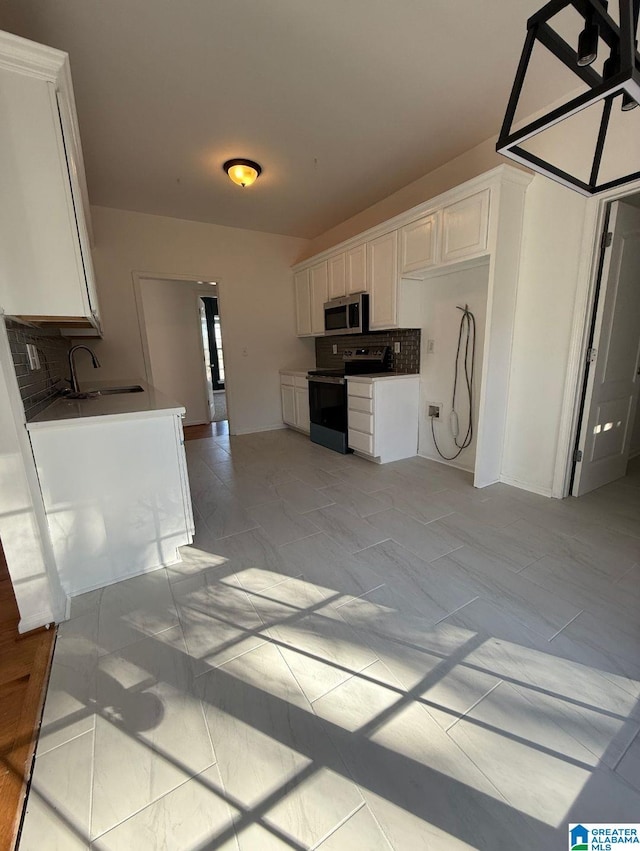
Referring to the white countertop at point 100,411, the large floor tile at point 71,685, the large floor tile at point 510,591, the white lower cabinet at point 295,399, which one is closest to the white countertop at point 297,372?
the white lower cabinet at point 295,399

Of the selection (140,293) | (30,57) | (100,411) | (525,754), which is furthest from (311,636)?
(140,293)

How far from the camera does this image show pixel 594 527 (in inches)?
88.6

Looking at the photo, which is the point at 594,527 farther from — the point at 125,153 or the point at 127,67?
the point at 125,153

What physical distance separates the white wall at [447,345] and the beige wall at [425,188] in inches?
30.2

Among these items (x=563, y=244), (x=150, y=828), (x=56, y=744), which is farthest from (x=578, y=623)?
(x=563, y=244)

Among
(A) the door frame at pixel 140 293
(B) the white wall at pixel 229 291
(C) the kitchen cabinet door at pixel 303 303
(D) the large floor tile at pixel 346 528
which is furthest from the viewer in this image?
(C) the kitchen cabinet door at pixel 303 303

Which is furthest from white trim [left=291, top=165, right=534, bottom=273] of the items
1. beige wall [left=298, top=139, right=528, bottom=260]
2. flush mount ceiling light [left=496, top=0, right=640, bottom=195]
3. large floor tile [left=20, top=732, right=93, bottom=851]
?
large floor tile [left=20, top=732, right=93, bottom=851]

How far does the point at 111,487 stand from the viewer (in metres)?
1.83

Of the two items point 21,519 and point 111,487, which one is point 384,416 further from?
point 21,519

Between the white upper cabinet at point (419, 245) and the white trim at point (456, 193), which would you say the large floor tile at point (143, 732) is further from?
the white trim at point (456, 193)

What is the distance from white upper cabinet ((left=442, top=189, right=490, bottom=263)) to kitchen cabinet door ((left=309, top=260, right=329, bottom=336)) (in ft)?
5.91

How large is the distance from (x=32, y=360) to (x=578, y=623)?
119 inches

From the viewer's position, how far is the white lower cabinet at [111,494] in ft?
5.55

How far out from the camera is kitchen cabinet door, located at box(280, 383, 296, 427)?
16.0ft
